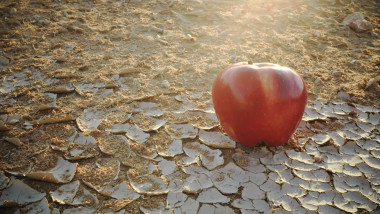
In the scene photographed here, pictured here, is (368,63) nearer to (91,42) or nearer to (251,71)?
(251,71)

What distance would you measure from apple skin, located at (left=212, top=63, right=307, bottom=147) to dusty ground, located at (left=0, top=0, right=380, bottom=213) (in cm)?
42

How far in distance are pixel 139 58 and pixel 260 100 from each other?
4.39 ft

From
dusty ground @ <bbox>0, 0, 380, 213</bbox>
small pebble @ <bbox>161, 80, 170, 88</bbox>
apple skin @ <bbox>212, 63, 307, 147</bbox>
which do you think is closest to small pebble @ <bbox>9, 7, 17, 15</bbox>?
dusty ground @ <bbox>0, 0, 380, 213</bbox>

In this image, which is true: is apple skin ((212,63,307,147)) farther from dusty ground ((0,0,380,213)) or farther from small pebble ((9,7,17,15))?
small pebble ((9,7,17,15))

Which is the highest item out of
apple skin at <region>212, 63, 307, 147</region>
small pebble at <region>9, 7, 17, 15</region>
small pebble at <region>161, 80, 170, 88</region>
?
apple skin at <region>212, 63, 307, 147</region>

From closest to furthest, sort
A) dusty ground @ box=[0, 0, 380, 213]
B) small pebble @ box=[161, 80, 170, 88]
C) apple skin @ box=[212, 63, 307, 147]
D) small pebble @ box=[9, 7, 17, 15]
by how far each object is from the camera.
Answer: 1. apple skin @ box=[212, 63, 307, 147]
2. dusty ground @ box=[0, 0, 380, 213]
3. small pebble @ box=[161, 80, 170, 88]
4. small pebble @ box=[9, 7, 17, 15]

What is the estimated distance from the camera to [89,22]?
9.29 ft

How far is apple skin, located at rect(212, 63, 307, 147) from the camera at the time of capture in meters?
1.36

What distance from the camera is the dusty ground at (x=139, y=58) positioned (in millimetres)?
1580

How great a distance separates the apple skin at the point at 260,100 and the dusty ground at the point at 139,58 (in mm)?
416

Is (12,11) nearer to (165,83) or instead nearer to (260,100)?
(165,83)

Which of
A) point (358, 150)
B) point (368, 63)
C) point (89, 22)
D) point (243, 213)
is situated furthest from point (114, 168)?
point (368, 63)

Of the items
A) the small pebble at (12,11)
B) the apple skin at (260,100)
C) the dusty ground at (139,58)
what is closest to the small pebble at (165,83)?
the dusty ground at (139,58)

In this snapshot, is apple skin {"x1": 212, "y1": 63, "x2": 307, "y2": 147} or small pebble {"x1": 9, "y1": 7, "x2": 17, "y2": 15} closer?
apple skin {"x1": 212, "y1": 63, "x2": 307, "y2": 147}
